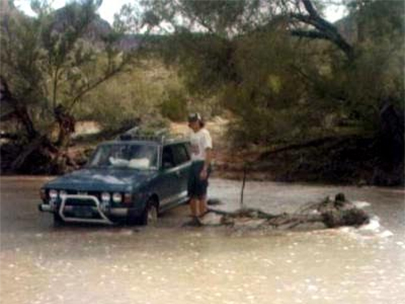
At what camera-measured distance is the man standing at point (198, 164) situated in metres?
Answer: 13.7

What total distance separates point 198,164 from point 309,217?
6.96ft

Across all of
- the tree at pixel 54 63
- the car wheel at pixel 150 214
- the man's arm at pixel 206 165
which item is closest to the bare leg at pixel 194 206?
the man's arm at pixel 206 165

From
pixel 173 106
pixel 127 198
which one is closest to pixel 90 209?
pixel 127 198

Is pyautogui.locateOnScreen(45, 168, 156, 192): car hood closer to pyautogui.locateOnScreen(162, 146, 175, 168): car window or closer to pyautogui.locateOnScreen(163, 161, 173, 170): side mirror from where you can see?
pyautogui.locateOnScreen(163, 161, 173, 170): side mirror

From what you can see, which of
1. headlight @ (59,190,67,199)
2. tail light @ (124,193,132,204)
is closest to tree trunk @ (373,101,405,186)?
tail light @ (124,193,132,204)

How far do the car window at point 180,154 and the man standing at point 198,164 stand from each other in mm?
1142

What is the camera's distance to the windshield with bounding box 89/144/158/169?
1414 centimetres

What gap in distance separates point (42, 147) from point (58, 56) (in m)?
2.94

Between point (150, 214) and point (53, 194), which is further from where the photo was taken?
point (150, 214)

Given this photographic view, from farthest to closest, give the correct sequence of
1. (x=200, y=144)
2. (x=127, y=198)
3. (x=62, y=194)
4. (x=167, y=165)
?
1. (x=167, y=165)
2. (x=200, y=144)
3. (x=62, y=194)
4. (x=127, y=198)

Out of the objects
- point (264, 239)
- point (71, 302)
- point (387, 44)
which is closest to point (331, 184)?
point (387, 44)

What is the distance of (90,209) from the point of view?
13078mm

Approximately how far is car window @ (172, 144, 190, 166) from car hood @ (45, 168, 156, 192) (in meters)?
1.24

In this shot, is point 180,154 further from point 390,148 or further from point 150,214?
point 390,148
